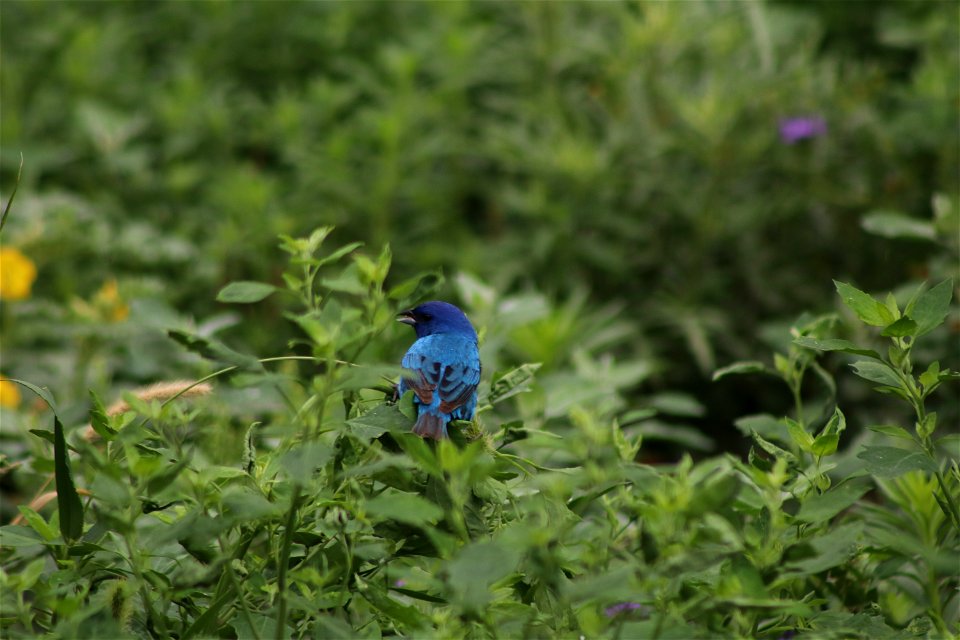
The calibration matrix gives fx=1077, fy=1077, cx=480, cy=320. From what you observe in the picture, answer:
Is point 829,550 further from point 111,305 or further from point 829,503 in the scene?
point 111,305

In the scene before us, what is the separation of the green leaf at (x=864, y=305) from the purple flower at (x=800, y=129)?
8.76 ft

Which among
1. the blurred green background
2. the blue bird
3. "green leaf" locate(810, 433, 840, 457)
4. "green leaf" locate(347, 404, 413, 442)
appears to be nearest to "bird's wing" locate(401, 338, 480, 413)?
the blue bird

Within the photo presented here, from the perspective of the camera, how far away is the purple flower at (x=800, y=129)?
3865 millimetres

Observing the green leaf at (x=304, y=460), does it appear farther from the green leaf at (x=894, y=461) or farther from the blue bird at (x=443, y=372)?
the green leaf at (x=894, y=461)

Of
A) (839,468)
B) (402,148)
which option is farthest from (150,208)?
(839,468)

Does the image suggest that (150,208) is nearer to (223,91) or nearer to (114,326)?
(223,91)

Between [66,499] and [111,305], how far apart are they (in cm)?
183

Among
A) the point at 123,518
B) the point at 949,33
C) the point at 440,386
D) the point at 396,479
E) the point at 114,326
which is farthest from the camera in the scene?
the point at 949,33

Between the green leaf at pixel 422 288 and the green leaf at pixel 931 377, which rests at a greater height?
the green leaf at pixel 422 288

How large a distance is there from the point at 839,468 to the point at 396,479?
0.77 metres

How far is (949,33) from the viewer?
12.5 ft

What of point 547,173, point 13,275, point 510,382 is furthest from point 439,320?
point 547,173

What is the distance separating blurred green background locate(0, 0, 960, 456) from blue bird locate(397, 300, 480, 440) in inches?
42.2

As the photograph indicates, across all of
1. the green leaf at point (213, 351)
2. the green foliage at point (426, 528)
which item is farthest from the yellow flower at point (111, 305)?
the green leaf at point (213, 351)
